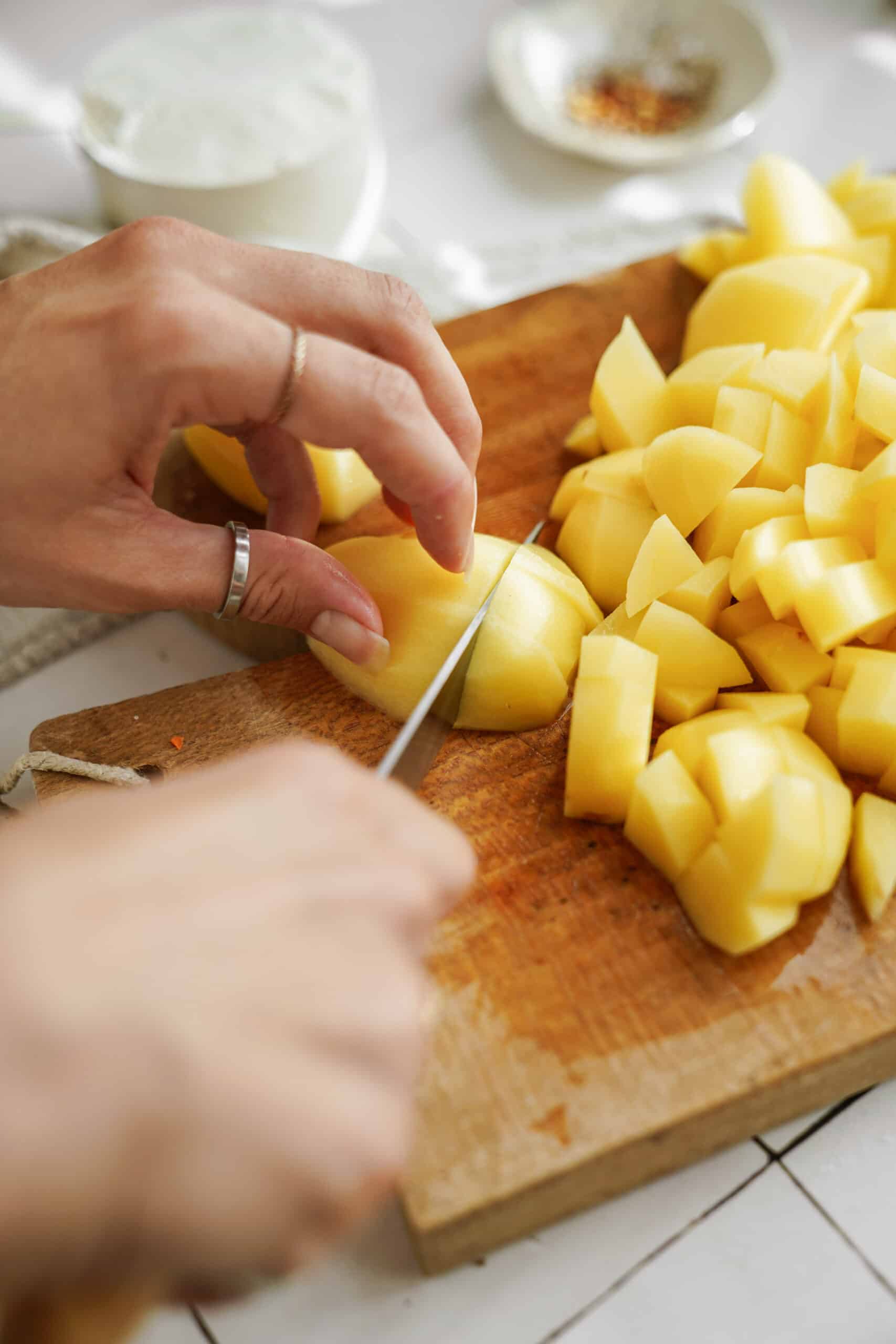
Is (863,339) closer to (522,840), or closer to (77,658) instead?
(522,840)

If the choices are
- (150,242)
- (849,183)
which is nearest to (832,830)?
(150,242)

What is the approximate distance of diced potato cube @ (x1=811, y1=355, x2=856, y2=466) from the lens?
1.27m

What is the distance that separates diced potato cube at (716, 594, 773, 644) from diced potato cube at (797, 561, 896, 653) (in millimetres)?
84

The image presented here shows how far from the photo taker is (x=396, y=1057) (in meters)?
0.70

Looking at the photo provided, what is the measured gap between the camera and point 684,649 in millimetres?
1200

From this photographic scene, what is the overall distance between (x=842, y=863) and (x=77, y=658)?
3.42 ft

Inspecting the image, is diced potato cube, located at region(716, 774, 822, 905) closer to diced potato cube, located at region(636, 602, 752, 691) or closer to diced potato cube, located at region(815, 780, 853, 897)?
diced potato cube, located at region(815, 780, 853, 897)

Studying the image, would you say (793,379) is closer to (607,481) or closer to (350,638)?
(607,481)

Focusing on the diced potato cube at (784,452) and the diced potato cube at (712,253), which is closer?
the diced potato cube at (784,452)

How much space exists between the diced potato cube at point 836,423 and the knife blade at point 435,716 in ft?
1.30

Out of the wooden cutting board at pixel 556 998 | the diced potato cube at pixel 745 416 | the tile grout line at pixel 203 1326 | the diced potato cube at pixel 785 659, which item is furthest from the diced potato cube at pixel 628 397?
the tile grout line at pixel 203 1326

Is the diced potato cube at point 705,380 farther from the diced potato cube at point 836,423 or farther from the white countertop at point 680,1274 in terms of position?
the white countertop at point 680,1274

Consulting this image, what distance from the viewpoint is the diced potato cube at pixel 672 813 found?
106 centimetres

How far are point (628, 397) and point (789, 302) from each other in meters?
0.25
